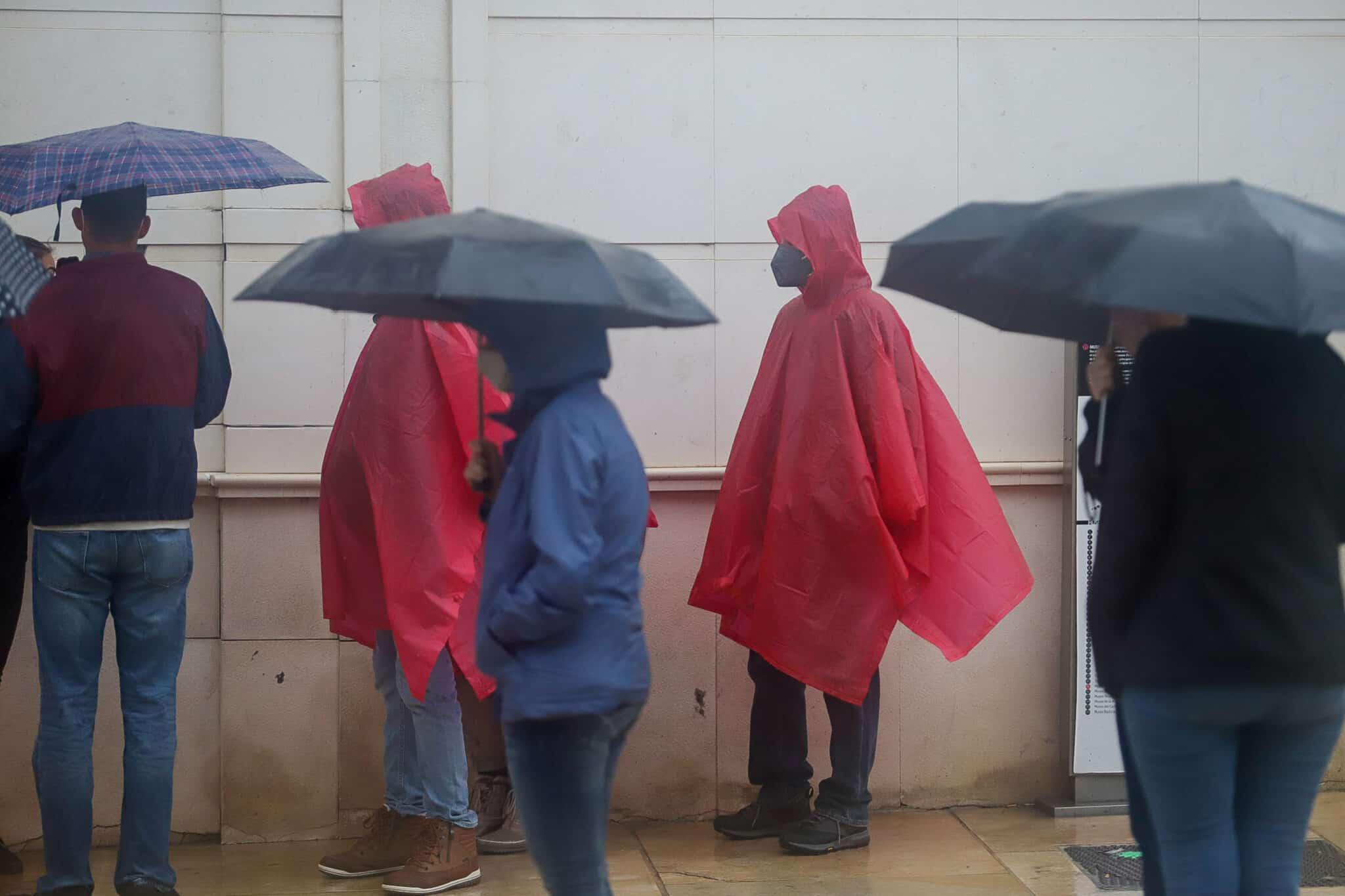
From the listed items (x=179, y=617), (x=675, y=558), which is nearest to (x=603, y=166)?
(x=675, y=558)

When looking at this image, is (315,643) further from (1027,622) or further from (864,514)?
(1027,622)

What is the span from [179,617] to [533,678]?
70.0 inches

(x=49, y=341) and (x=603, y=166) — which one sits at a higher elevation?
(x=603, y=166)

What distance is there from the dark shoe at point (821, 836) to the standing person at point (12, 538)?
255cm

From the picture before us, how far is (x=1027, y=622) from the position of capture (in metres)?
5.42

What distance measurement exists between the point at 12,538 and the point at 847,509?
2.58 meters

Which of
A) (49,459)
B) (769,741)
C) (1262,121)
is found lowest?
(769,741)

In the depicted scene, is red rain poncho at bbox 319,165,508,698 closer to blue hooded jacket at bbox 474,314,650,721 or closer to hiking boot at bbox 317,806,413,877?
hiking boot at bbox 317,806,413,877

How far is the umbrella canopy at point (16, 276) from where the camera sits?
325 cm

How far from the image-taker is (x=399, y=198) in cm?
441

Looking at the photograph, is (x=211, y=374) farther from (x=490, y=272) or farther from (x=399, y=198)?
(x=490, y=272)

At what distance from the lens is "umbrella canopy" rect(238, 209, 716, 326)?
2.83 metres

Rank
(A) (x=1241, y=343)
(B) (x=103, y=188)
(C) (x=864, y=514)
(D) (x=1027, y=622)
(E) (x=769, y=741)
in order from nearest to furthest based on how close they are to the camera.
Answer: (A) (x=1241, y=343) → (B) (x=103, y=188) → (C) (x=864, y=514) → (E) (x=769, y=741) → (D) (x=1027, y=622)

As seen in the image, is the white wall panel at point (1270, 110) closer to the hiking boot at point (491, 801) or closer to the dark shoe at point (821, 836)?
the dark shoe at point (821, 836)
